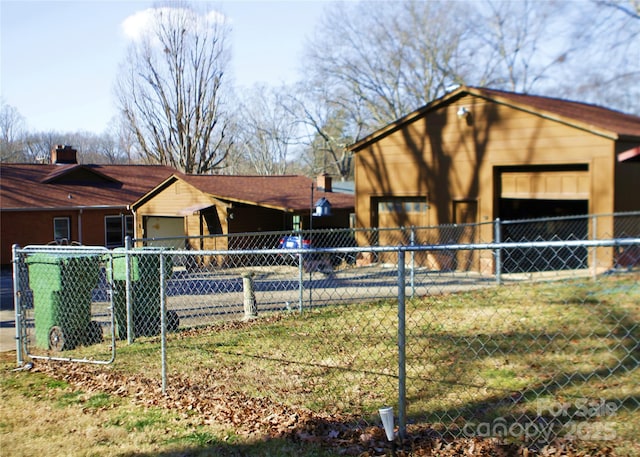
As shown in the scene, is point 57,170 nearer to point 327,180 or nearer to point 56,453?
point 327,180

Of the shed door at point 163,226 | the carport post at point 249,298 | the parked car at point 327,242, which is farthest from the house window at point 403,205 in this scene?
the carport post at point 249,298

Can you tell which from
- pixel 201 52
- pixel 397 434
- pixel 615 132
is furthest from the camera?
pixel 201 52

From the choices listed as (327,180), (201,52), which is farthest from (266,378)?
(201,52)

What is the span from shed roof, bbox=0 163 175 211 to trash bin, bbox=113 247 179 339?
56.7 ft

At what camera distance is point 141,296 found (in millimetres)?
9078

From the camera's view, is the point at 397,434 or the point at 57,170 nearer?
the point at 397,434

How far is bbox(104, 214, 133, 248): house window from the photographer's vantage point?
2754cm

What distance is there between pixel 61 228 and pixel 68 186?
302 cm

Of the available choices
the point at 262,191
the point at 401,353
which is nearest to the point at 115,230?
the point at 262,191

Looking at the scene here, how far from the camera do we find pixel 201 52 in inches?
1670

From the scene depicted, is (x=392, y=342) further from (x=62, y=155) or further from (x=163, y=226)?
(x=62, y=155)

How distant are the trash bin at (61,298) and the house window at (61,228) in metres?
18.5

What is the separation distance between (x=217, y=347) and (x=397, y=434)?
3638mm

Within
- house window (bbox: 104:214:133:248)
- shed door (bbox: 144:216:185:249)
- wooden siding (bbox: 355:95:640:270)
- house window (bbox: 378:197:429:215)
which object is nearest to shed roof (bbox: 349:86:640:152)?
wooden siding (bbox: 355:95:640:270)
